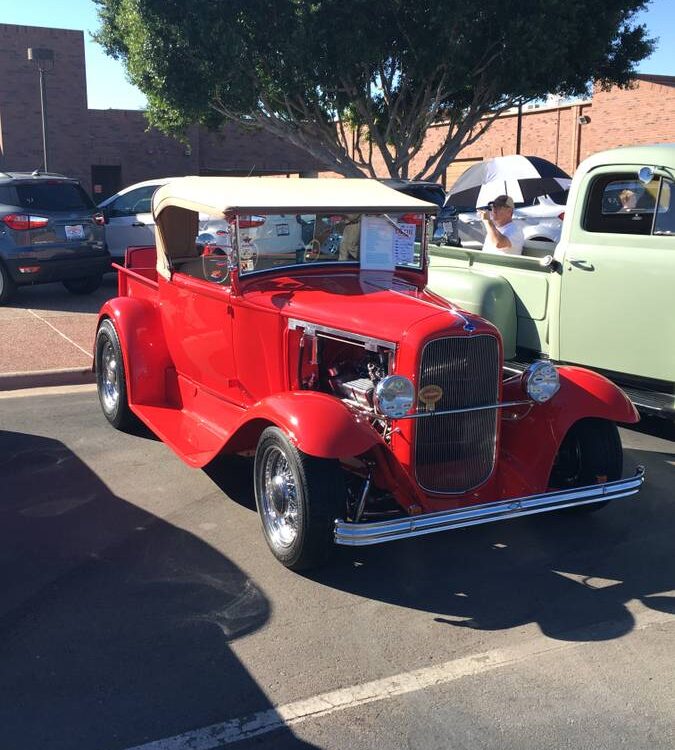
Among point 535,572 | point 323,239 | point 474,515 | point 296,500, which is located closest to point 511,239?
point 323,239

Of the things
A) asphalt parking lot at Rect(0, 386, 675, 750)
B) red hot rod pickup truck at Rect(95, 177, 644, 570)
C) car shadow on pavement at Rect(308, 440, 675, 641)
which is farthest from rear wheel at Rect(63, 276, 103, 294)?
car shadow on pavement at Rect(308, 440, 675, 641)

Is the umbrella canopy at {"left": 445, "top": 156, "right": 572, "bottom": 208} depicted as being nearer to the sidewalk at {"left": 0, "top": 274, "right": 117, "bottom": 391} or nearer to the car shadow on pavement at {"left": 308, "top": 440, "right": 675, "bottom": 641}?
the sidewalk at {"left": 0, "top": 274, "right": 117, "bottom": 391}

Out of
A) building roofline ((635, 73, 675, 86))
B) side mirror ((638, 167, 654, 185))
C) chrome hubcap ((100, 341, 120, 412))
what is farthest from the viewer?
building roofline ((635, 73, 675, 86))

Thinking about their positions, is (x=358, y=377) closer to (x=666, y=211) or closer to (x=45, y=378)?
(x=666, y=211)

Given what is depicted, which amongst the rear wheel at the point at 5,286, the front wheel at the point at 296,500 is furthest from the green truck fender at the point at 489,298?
the rear wheel at the point at 5,286

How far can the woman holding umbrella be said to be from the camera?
24.4 feet

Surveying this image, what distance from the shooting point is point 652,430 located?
6621mm

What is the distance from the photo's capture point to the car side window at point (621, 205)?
19.6 ft

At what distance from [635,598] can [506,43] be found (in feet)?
44.3

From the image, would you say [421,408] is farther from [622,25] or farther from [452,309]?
[622,25]

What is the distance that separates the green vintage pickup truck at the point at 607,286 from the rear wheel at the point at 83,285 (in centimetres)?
656

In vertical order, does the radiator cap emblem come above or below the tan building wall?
below

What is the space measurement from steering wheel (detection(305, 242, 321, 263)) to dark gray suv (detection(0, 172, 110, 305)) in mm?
6797

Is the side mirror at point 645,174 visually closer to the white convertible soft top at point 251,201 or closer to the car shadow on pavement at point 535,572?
the white convertible soft top at point 251,201
